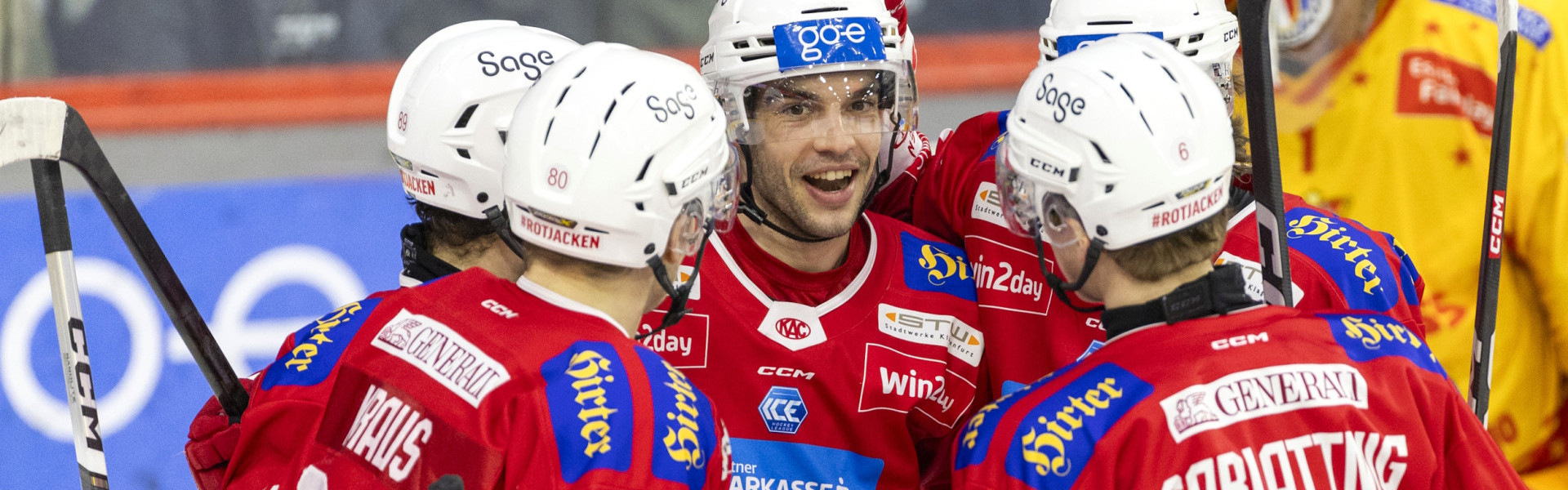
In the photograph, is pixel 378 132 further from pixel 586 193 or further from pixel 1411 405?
pixel 1411 405

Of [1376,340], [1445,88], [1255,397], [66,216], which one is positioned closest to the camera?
[1255,397]

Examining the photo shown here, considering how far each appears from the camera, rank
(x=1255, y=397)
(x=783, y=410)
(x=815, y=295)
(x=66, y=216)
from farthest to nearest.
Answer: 1. (x=815, y=295)
2. (x=783, y=410)
3. (x=66, y=216)
4. (x=1255, y=397)

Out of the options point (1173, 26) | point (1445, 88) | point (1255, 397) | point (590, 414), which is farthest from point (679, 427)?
point (1445, 88)

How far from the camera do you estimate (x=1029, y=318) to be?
10.1ft

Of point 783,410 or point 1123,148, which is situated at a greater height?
point 1123,148

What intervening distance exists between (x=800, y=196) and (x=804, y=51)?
0.97ft

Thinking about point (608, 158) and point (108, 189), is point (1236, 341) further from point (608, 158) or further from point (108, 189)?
point (108, 189)

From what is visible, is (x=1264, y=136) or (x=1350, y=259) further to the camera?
(x=1350, y=259)

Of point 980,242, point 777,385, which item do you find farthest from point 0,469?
point 980,242

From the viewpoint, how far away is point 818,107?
9.70 ft

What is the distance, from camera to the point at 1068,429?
2.22 m

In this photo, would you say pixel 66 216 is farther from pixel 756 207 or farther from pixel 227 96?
pixel 227 96

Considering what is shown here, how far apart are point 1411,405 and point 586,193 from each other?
1.27m

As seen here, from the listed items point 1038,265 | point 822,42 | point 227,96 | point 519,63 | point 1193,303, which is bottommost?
point 1038,265
